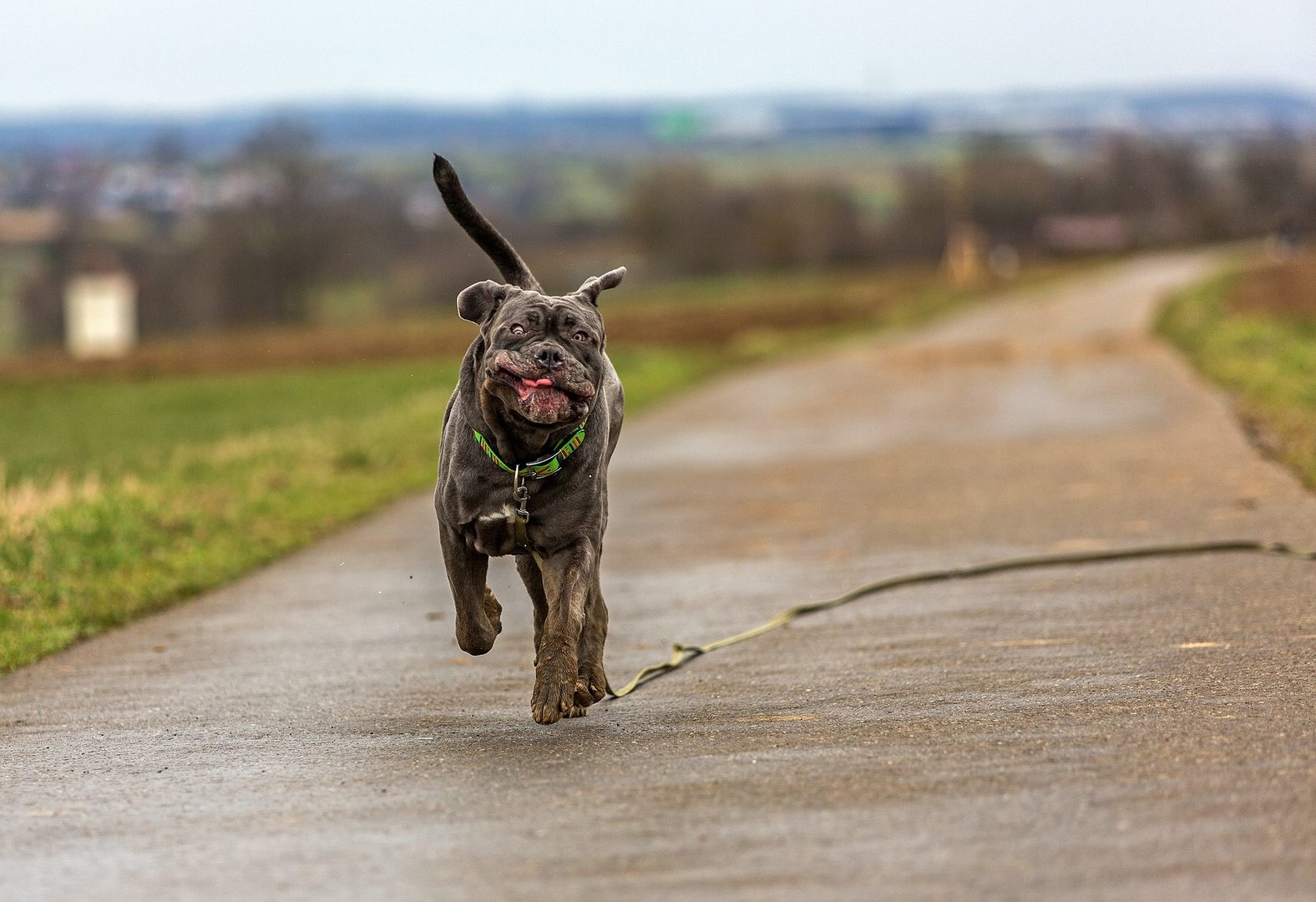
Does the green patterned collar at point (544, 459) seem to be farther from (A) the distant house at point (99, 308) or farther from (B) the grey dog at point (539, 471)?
(A) the distant house at point (99, 308)

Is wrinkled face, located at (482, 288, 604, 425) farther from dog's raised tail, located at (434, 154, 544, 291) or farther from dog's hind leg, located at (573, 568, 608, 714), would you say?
dog's hind leg, located at (573, 568, 608, 714)

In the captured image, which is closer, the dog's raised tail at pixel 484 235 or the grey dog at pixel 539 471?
the grey dog at pixel 539 471

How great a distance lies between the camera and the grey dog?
646 centimetres

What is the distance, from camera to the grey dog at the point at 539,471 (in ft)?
21.2

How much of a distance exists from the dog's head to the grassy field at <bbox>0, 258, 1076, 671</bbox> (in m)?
3.66

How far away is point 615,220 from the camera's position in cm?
13650

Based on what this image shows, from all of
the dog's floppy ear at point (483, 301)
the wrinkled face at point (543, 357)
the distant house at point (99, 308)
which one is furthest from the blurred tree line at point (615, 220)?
the wrinkled face at point (543, 357)

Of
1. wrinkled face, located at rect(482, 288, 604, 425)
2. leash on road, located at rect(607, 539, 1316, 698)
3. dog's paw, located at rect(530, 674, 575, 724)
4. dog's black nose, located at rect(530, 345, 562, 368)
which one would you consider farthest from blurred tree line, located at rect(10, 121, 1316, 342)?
dog's black nose, located at rect(530, 345, 562, 368)

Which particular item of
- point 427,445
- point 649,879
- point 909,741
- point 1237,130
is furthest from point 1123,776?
point 1237,130

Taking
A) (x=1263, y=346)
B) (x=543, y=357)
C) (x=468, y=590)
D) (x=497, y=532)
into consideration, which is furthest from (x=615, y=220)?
(x=543, y=357)

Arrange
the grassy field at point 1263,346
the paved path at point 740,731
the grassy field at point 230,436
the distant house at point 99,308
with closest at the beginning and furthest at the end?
the paved path at point 740,731 → the grassy field at point 230,436 → the grassy field at point 1263,346 → the distant house at point 99,308

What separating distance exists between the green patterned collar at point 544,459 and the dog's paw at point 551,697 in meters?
0.73

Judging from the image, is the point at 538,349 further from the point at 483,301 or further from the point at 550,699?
the point at 550,699

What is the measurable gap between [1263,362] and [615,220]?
374 ft
